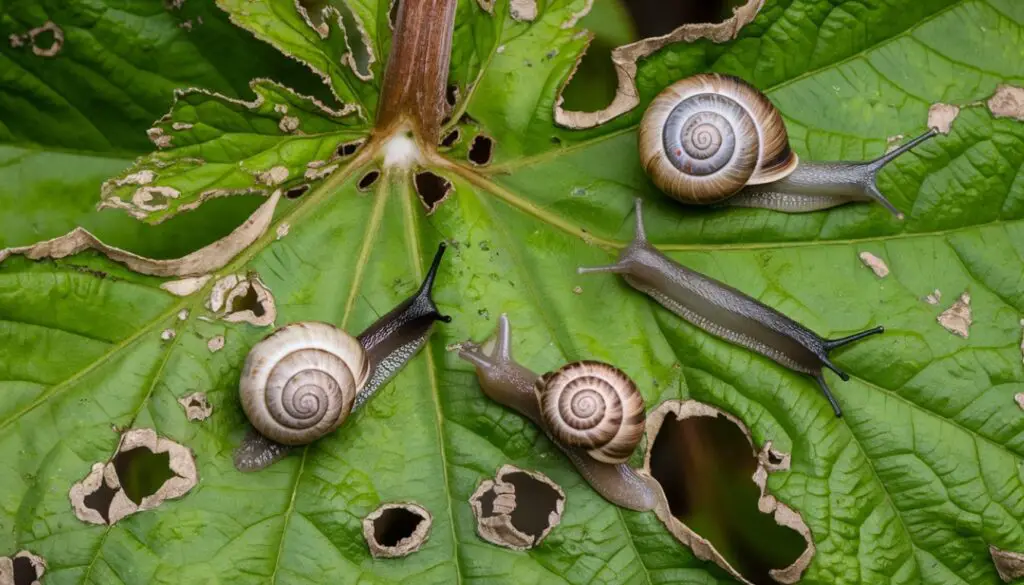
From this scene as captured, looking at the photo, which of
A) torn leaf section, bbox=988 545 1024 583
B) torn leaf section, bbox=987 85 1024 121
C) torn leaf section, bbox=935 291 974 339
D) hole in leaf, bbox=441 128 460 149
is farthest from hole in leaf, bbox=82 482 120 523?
torn leaf section, bbox=987 85 1024 121

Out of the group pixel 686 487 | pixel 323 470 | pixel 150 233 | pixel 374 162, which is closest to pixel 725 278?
pixel 686 487

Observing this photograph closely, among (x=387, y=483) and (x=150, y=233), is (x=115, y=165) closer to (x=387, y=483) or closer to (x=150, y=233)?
(x=150, y=233)

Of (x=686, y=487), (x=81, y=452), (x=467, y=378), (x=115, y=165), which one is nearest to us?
(x=81, y=452)

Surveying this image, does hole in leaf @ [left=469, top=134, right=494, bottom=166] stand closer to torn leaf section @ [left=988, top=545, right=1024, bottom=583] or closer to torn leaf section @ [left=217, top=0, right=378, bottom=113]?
torn leaf section @ [left=217, top=0, right=378, bottom=113]

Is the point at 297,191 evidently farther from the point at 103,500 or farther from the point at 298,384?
the point at 103,500

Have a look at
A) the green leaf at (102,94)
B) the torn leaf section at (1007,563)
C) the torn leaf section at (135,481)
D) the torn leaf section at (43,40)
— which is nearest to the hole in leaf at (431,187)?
the green leaf at (102,94)

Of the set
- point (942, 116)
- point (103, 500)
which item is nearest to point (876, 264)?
point (942, 116)
